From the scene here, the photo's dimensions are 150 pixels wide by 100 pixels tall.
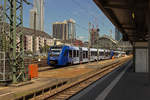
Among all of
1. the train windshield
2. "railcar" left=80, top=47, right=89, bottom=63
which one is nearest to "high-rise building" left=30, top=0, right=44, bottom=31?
the train windshield

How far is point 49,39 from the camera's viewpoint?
13400 cm

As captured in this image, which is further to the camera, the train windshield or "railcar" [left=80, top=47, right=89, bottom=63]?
"railcar" [left=80, top=47, right=89, bottom=63]

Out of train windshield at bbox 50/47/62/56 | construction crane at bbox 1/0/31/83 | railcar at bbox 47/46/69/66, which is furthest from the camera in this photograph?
train windshield at bbox 50/47/62/56

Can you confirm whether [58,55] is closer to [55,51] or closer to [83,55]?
[55,51]

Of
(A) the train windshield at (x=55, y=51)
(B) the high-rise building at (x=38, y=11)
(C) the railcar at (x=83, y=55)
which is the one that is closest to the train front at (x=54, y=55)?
(A) the train windshield at (x=55, y=51)

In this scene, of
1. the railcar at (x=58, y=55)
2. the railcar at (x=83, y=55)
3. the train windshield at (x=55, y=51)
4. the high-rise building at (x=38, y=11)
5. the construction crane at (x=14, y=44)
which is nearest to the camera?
the construction crane at (x=14, y=44)

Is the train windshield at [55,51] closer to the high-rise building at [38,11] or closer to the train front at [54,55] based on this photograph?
the train front at [54,55]

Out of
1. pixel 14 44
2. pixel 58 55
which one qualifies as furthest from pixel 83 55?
pixel 14 44

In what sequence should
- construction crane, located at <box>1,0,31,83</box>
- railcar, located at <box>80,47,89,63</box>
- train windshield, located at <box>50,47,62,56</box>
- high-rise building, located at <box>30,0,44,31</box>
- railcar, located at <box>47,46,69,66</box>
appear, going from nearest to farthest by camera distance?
construction crane, located at <box>1,0,31,83</box> < railcar, located at <box>47,46,69,66</box> < train windshield, located at <box>50,47,62,56</box> < high-rise building, located at <box>30,0,44,31</box> < railcar, located at <box>80,47,89,63</box>

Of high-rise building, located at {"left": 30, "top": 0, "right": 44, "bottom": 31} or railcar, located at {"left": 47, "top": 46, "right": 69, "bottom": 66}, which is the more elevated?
high-rise building, located at {"left": 30, "top": 0, "right": 44, "bottom": 31}

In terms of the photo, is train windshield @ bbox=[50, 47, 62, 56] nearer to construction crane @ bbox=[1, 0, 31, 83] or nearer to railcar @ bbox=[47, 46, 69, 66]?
railcar @ bbox=[47, 46, 69, 66]

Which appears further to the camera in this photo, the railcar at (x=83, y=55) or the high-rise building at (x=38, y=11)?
the railcar at (x=83, y=55)

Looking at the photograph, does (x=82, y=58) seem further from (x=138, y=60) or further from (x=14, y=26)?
(x=14, y=26)

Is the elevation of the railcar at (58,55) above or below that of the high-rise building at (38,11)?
below
